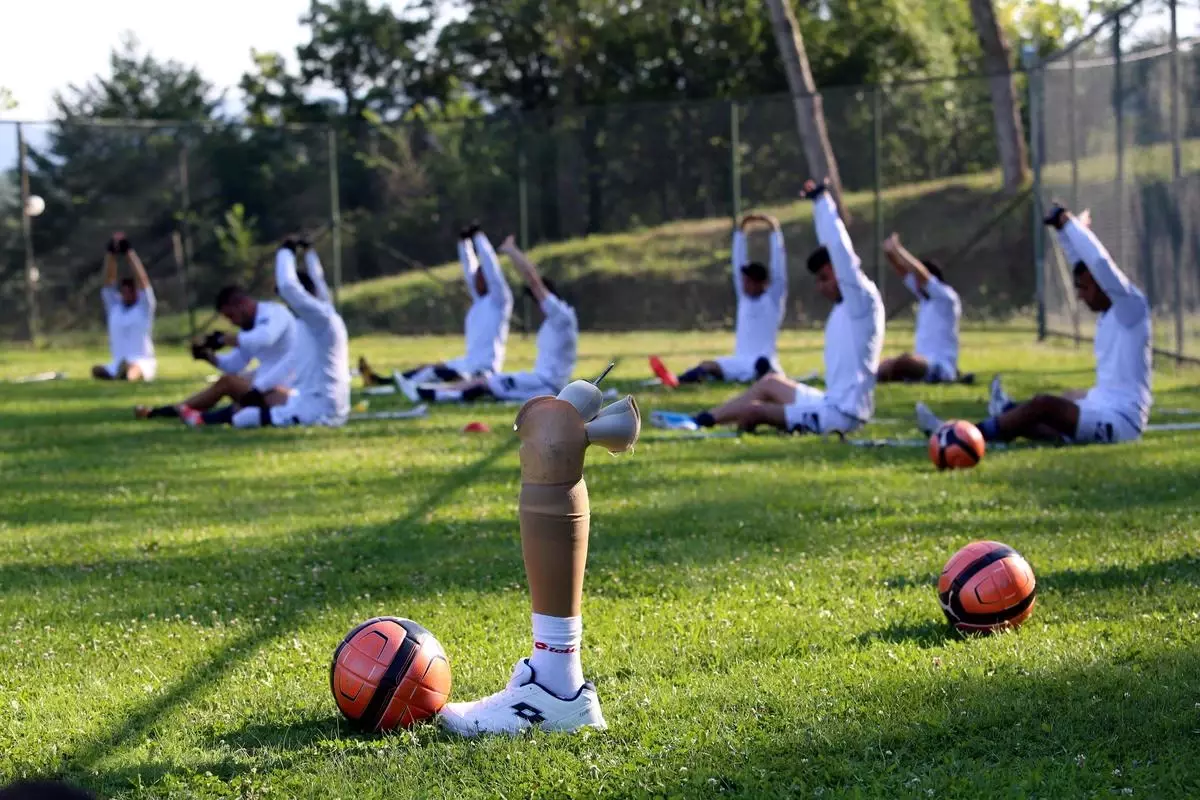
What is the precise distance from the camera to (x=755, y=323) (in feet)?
51.2

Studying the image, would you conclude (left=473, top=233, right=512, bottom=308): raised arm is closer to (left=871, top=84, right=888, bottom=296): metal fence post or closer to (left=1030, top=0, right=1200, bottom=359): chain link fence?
(left=1030, top=0, right=1200, bottom=359): chain link fence

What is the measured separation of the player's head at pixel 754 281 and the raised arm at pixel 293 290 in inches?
194

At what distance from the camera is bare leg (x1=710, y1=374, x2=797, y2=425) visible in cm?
1140

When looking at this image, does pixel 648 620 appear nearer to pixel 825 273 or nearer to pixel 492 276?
pixel 825 273

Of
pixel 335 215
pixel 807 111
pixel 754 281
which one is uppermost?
pixel 807 111

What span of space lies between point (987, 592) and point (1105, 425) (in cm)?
558

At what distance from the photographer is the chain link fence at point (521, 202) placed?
2428 centimetres

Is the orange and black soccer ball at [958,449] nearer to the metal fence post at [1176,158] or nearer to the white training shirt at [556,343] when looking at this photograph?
the white training shirt at [556,343]

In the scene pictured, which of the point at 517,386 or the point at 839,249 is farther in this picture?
the point at 517,386

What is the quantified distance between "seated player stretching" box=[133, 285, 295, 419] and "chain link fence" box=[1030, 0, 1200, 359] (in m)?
8.86

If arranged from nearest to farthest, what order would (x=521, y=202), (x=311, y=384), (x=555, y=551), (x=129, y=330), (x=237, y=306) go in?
1. (x=555, y=551)
2. (x=311, y=384)
3. (x=237, y=306)
4. (x=129, y=330)
5. (x=521, y=202)

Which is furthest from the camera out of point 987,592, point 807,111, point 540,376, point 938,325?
point 807,111

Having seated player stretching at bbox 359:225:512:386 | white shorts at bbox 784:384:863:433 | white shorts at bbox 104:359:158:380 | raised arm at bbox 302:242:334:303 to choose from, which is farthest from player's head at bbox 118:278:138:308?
white shorts at bbox 784:384:863:433

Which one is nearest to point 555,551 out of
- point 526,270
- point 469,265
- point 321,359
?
point 321,359
